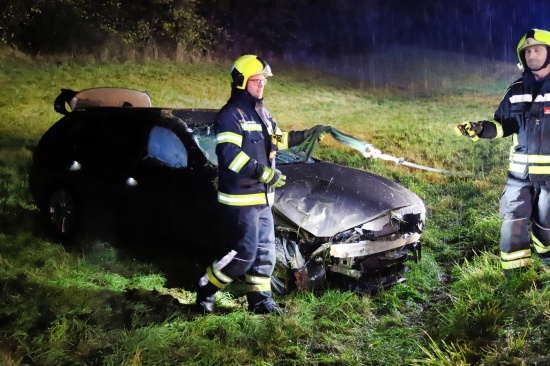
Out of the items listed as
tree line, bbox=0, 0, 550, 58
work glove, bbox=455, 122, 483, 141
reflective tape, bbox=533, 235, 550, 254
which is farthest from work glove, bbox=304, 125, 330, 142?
tree line, bbox=0, 0, 550, 58

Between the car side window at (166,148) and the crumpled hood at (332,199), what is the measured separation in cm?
80

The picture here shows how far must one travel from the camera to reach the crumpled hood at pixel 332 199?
3.13 m

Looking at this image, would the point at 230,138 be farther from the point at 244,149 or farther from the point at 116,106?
the point at 116,106

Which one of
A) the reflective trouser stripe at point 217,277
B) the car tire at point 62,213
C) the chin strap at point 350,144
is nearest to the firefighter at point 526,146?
the chin strap at point 350,144

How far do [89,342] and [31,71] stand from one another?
6374mm

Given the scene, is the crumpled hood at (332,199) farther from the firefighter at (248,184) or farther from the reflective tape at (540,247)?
the reflective tape at (540,247)

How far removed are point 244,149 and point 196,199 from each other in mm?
675

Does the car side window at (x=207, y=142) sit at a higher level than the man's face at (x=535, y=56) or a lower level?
lower

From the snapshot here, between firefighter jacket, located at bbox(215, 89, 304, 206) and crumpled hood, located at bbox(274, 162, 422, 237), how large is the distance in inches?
9.1

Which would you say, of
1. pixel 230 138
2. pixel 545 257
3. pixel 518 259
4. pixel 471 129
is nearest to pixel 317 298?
pixel 230 138

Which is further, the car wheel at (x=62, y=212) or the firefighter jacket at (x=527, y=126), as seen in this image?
the car wheel at (x=62, y=212)

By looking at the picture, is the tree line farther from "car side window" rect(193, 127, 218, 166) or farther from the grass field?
"car side window" rect(193, 127, 218, 166)

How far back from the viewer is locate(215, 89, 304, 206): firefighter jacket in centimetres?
288

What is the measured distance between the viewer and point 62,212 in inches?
174
